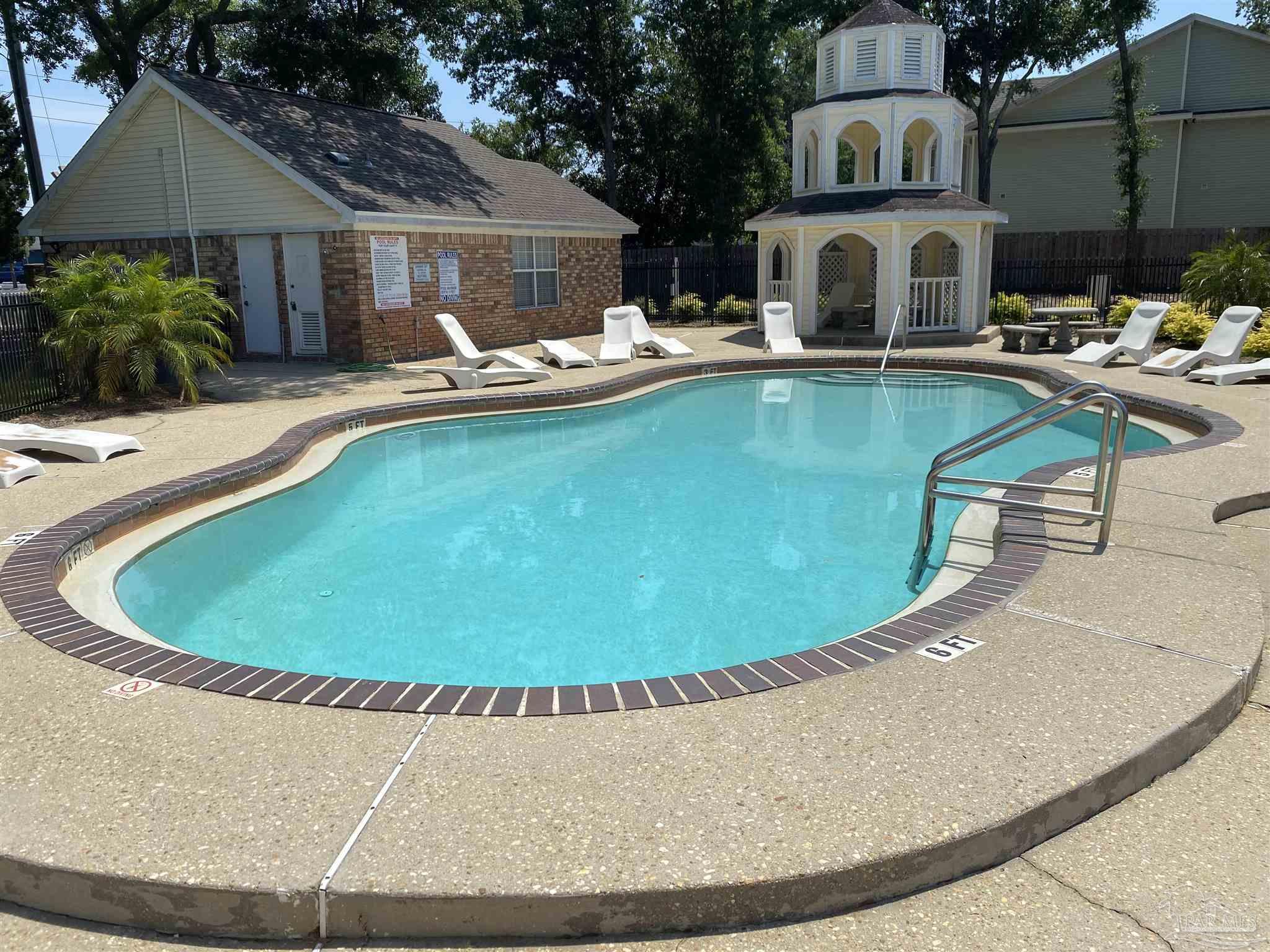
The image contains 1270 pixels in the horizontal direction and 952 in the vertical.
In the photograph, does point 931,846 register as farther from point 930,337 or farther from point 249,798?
point 930,337

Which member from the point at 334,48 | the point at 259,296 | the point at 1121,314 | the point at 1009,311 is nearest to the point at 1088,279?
the point at 1009,311

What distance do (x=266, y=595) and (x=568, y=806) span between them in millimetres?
4181

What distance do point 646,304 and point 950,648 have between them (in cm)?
2475

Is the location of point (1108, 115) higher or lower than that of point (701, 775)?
higher

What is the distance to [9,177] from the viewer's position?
2828 cm

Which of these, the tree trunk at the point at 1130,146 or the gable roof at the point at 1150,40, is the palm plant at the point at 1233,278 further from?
the gable roof at the point at 1150,40

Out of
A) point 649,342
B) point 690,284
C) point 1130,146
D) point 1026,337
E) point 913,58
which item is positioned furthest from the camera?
point 690,284

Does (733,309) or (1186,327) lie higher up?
(733,309)

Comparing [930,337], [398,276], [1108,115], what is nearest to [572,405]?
[398,276]

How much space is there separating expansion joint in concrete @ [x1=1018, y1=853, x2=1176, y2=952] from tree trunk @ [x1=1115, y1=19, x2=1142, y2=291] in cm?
2679

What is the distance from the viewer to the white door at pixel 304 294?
1645cm

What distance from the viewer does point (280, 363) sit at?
56.0ft

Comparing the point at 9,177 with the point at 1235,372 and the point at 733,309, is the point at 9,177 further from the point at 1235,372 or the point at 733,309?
the point at 1235,372

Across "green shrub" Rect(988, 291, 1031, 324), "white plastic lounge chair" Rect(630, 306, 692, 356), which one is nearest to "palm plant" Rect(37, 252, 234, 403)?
"white plastic lounge chair" Rect(630, 306, 692, 356)
